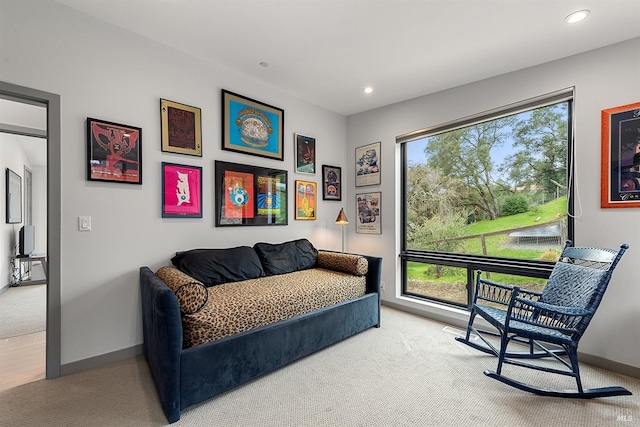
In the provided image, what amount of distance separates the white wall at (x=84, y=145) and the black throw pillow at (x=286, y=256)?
1.78 ft

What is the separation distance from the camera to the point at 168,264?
256 centimetres

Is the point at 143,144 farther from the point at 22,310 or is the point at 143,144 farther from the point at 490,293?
the point at 490,293

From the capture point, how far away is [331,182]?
4066 millimetres

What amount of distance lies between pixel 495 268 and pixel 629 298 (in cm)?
97

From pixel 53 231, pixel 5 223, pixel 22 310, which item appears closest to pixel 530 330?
pixel 53 231

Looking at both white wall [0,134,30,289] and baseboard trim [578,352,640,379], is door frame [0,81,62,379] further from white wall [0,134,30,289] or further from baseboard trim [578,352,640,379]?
baseboard trim [578,352,640,379]

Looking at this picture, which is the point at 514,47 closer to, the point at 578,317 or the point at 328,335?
the point at 578,317

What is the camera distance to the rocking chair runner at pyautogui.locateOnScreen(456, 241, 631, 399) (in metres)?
1.89

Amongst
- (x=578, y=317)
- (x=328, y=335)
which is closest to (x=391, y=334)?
(x=328, y=335)

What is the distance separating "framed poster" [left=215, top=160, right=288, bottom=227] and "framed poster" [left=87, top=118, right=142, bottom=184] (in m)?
0.72

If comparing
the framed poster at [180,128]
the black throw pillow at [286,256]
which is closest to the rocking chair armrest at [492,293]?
the black throw pillow at [286,256]

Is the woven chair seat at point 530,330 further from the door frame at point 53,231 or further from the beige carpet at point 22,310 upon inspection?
the beige carpet at point 22,310

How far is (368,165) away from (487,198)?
62.8 inches

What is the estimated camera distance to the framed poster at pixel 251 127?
9.66ft
